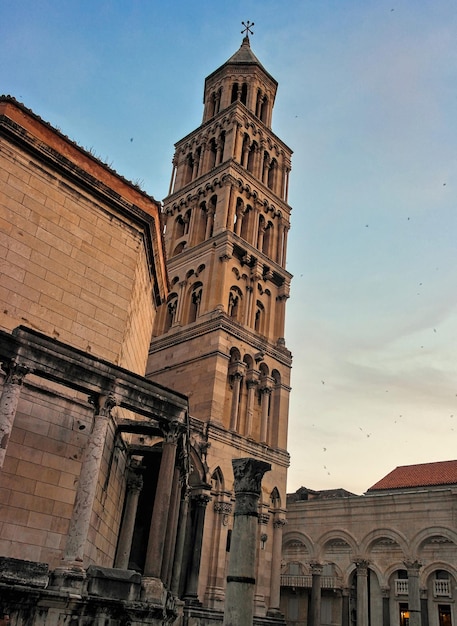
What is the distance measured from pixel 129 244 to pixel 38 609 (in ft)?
34.7

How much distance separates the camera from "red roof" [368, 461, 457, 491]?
39375 millimetres

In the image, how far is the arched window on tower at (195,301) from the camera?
31.7 metres

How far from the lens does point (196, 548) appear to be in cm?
2253

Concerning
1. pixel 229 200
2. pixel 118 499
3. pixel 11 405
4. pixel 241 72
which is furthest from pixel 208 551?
pixel 241 72

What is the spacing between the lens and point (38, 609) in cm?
1009

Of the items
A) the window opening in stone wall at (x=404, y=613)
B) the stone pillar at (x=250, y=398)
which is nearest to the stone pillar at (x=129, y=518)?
the stone pillar at (x=250, y=398)

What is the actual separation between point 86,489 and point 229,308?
791 inches

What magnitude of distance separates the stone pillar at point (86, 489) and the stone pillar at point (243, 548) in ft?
10.3

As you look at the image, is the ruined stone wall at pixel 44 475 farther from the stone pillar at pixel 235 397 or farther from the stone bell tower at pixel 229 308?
the stone pillar at pixel 235 397

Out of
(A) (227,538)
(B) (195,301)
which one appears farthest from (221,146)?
(A) (227,538)

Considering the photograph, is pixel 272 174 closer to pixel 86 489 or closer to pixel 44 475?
pixel 44 475

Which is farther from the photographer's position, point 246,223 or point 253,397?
point 246,223

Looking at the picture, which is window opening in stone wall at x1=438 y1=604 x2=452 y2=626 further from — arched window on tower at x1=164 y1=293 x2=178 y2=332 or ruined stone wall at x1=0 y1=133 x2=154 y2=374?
ruined stone wall at x1=0 y1=133 x2=154 y2=374

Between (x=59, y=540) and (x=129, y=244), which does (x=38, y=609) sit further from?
(x=129, y=244)
